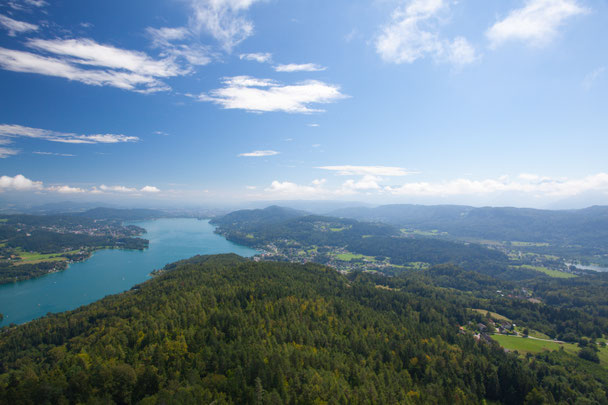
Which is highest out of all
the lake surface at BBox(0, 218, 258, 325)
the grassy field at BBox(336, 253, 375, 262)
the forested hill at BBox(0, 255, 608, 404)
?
the forested hill at BBox(0, 255, 608, 404)

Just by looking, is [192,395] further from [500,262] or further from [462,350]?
[500,262]

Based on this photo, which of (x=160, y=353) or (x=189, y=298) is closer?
(x=160, y=353)

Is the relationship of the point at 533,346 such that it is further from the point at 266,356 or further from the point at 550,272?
the point at 550,272

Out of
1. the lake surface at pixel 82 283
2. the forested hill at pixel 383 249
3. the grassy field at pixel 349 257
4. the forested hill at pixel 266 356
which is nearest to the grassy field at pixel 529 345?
the forested hill at pixel 266 356

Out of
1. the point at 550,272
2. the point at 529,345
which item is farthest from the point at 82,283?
the point at 550,272

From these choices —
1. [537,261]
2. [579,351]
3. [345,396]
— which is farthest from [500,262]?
[345,396]

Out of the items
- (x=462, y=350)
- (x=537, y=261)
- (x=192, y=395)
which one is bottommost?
(x=537, y=261)

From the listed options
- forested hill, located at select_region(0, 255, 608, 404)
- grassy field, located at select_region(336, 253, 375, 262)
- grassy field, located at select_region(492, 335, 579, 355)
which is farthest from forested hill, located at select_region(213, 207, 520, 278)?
forested hill, located at select_region(0, 255, 608, 404)

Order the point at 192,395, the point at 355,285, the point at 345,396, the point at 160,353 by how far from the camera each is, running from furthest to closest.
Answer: the point at 355,285 → the point at 160,353 → the point at 345,396 → the point at 192,395

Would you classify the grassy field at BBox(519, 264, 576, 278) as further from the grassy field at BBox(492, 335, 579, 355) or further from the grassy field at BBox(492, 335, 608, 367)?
the grassy field at BBox(492, 335, 579, 355)
